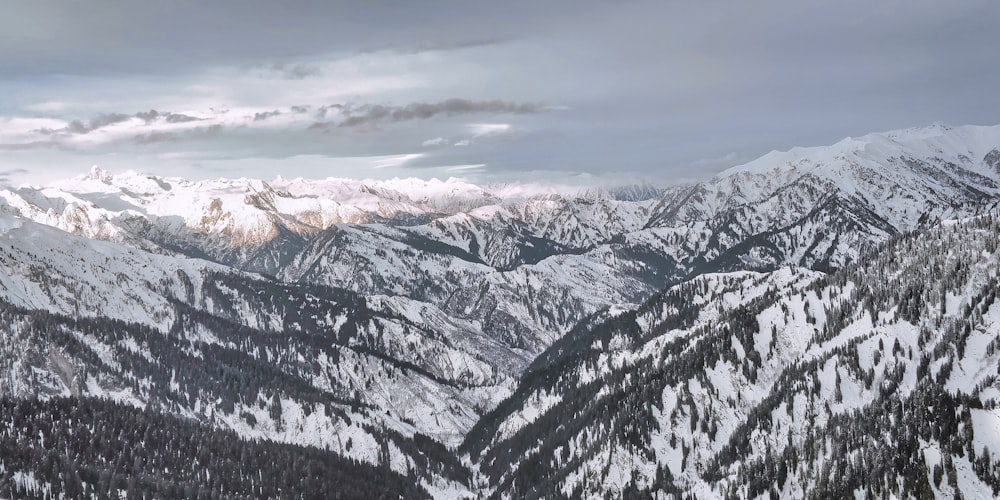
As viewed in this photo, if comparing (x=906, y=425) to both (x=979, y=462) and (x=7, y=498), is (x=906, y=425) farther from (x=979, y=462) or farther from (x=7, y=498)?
(x=7, y=498)

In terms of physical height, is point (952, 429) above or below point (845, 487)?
above

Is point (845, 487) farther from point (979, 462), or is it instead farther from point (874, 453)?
point (979, 462)

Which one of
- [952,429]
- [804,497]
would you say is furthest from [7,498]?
[952,429]

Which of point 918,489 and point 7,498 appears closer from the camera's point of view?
point 918,489

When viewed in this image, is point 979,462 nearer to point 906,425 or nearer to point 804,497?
point 906,425

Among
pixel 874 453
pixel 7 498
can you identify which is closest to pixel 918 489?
pixel 874 453

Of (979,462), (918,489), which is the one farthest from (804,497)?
(979,462)

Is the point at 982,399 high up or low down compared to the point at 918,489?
up

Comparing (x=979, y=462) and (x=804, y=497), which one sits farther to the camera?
(x=804, y=497)
